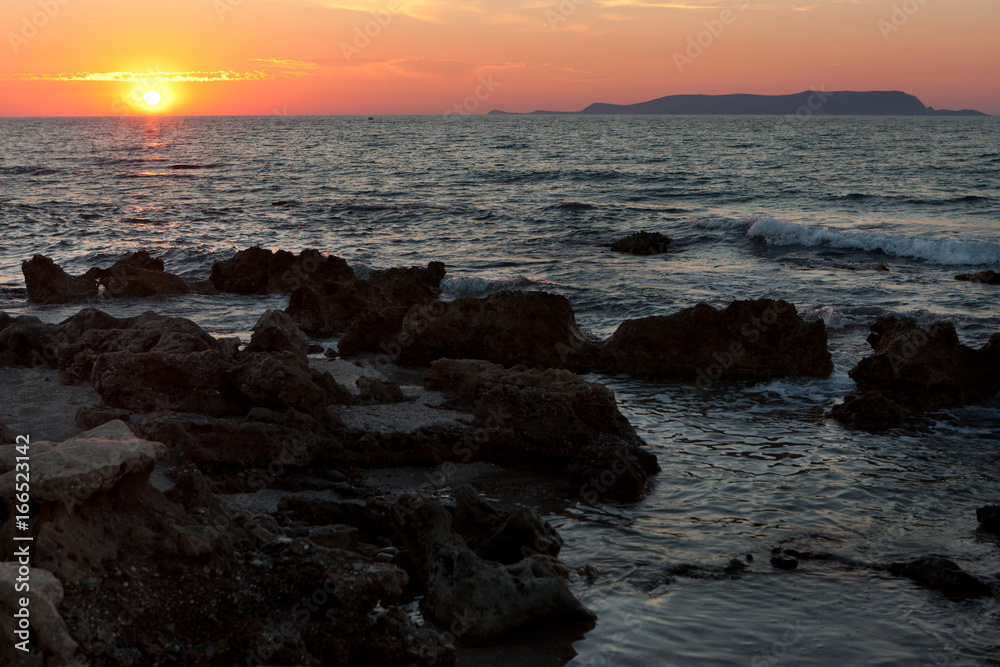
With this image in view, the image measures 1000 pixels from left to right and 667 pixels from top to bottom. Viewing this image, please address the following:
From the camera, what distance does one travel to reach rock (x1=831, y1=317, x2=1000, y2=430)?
33.8 feet

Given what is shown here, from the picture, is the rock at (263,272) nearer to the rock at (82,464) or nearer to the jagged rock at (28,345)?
the jagged rock at (28,345)

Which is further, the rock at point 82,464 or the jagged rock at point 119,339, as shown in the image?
the jagged rock at point 119,339

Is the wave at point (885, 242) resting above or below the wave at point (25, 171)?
below

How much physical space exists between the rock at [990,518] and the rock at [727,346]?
458cm

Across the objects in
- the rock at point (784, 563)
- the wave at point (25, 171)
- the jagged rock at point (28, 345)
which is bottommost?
the rock at point (784, 563)

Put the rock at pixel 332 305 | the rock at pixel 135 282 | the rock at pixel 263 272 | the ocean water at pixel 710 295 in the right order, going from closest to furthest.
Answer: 1. the ocean water at pixel 710 295
2. the rock at pixel 332 305
3. the rock at pixel 135 282
4. the rock at pixel 263 272

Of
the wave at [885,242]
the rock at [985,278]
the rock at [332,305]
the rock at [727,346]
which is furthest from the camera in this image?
the wave at [885,242]

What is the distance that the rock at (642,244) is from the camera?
80.7ft

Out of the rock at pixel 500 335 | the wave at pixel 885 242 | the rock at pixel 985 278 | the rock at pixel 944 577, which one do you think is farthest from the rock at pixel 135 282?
the rock at pixel 985 278

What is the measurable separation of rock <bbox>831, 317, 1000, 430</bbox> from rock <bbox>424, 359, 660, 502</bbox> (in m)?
3.32

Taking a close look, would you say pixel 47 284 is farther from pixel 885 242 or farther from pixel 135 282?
pixel 885 242

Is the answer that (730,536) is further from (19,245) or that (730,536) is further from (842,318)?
(19,245)

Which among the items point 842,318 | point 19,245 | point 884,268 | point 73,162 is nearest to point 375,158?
point 73,162

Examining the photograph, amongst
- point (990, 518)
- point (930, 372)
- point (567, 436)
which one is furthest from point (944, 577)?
point (930, 372)
